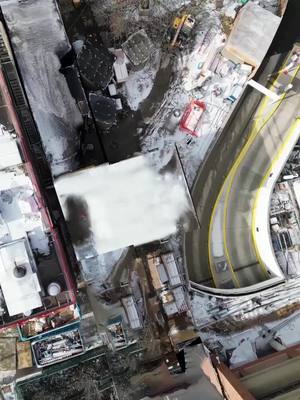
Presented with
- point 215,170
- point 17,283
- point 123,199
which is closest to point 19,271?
point 17,283

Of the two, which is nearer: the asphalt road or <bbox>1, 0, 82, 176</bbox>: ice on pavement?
<bbox>1, 0, 82, 176</bbox>: ice on pavement

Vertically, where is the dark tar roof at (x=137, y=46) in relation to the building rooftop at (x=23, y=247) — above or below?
above

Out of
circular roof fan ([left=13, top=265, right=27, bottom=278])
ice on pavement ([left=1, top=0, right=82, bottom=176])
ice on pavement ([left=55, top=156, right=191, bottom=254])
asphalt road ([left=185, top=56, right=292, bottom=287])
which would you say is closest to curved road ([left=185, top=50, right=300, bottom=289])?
asphalt road ([left=185, top=56, right=292, bottom=287])

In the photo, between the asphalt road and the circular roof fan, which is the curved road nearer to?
the asphalt road

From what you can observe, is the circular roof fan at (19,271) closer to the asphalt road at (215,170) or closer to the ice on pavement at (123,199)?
the ice on pavement at (123,199)

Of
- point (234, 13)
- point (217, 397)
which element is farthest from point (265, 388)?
point (234, 13)

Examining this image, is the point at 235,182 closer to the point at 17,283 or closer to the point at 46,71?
the point at 46,71

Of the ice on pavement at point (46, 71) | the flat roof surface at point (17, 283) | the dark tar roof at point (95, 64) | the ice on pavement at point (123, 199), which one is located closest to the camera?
the flat roof surface at point (17, 283)

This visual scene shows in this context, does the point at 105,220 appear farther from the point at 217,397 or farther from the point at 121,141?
the point at 217,397

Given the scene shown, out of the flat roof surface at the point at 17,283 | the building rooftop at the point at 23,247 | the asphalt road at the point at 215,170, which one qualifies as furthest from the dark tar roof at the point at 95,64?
the flat roof surface at the point at 17,283
